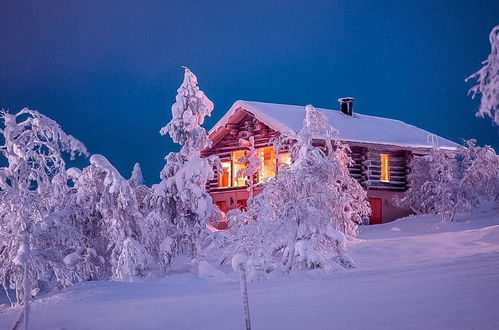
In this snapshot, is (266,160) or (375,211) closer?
(375,211)

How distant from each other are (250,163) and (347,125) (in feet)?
24.6

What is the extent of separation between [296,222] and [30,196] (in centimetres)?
813

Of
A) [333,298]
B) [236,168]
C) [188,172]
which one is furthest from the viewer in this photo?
[236,168]

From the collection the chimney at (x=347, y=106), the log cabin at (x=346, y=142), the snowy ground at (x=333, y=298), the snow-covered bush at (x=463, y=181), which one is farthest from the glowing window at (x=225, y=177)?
the snowy ground at (x=333, y=298)

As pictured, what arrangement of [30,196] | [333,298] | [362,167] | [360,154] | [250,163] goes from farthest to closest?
[360,154] → [362,167] → [250,163] → [30,196] → [333,298]

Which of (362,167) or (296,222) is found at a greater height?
(362,167)

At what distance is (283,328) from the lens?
1158 centimetres

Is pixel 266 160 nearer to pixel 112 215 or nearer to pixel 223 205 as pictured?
pixel 223 205

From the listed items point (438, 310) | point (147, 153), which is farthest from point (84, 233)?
point (147, 153)

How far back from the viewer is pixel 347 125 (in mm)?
37281

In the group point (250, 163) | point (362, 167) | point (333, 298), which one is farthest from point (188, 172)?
point (362, 167)

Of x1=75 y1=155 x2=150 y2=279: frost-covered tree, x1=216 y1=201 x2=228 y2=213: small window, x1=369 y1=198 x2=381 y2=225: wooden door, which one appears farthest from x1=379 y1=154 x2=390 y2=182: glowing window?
x1=75 y1=155 x2=150 y2=279: frost-covered tree

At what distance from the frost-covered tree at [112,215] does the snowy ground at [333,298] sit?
134 cm

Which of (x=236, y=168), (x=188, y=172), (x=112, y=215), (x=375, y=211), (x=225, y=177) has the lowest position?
(x=375, y=211)
